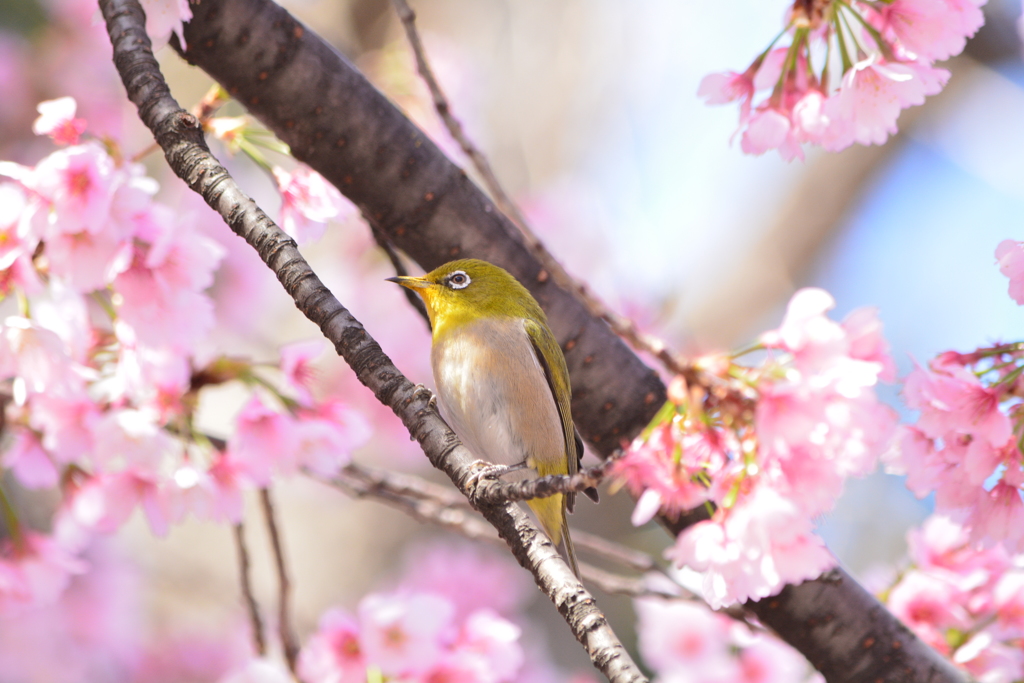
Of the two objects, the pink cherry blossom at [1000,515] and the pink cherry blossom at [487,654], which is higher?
the pink cherry blossom at [487,654]

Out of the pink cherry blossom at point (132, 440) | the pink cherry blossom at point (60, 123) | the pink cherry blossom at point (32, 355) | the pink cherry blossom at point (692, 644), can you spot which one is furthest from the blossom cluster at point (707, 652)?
the pink cherry blossom at point (60, 123)

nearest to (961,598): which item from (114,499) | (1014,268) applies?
(1014,268)

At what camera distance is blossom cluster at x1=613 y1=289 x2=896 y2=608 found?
1.19 m

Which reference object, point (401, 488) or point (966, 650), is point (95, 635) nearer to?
point (401, 488)

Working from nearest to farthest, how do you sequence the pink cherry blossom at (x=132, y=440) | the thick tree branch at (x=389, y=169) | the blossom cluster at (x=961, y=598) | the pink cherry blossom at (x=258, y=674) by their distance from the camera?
the thick tree branch at (x=389, y=169)
the pink cherry blossom at (x=132, y=440)
the blossom cluster at (x=961, y=598)
the pink cherry blossom at (x=258, y=674)

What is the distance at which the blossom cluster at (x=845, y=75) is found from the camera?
1439 millimetres

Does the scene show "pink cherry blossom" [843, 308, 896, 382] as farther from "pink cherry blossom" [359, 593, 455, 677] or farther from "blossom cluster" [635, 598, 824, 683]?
"blossom cluster" [635, 598, 824, 683]

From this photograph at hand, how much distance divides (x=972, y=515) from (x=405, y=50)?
3.19 meters

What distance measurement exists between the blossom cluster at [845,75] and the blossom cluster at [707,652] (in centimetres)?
172

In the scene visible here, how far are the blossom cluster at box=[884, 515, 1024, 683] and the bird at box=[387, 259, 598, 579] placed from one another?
0.88 m

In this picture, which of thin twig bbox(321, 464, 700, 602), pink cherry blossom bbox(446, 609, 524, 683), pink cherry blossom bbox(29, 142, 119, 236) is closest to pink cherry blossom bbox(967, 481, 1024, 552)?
thin twig bbox(321, 464, 700, 602)

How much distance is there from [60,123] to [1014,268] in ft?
5.86

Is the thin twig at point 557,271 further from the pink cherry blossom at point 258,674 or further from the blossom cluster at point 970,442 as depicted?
the pink cherry blossom at point 258,674

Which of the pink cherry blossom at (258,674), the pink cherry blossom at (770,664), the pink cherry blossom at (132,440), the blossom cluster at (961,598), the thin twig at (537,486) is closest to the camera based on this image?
the thin twig at (537,486)
